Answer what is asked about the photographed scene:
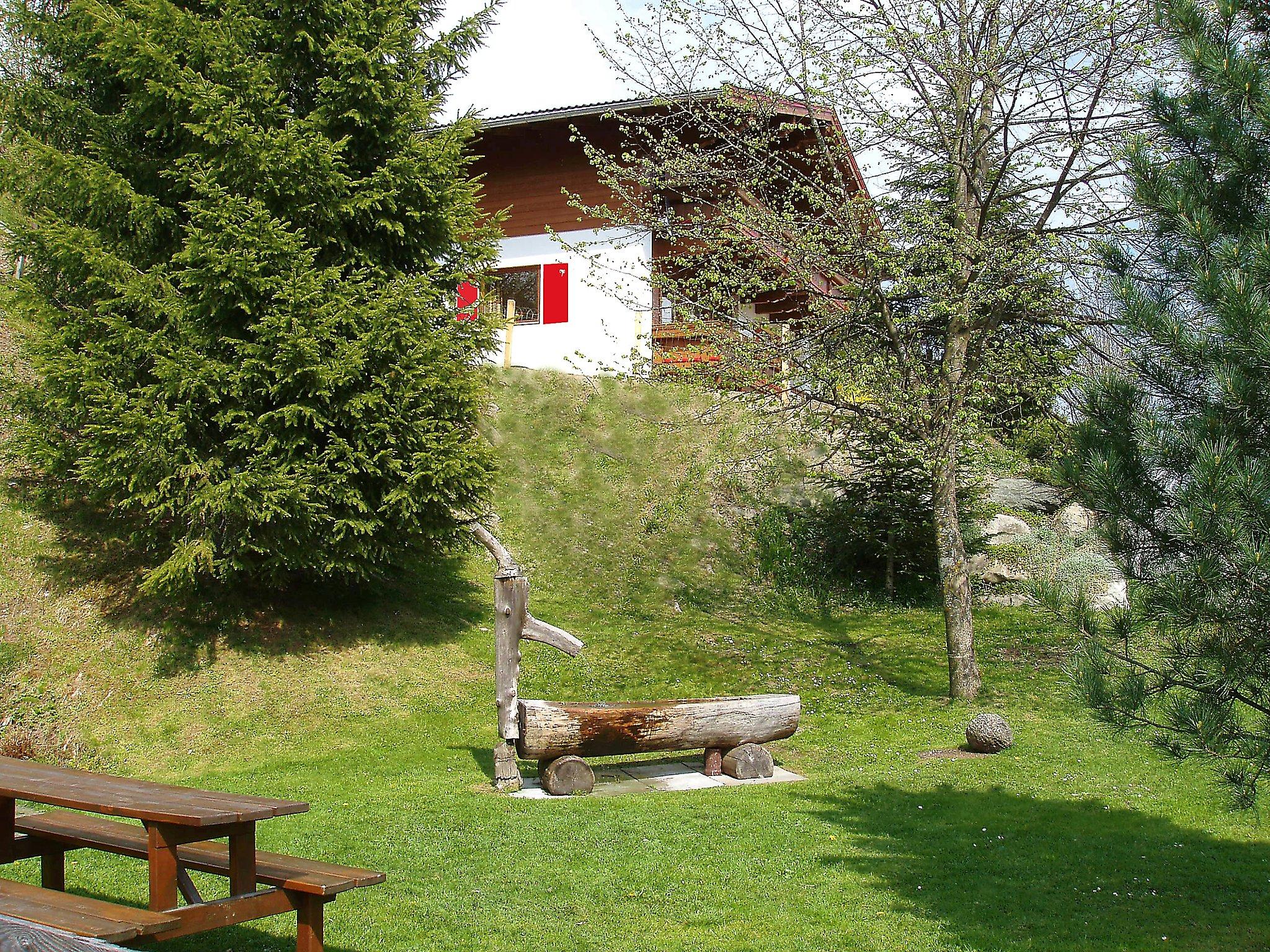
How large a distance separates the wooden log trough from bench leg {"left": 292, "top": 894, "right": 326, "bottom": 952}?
15.4 ft

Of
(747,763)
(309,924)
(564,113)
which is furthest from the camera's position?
(564,113)

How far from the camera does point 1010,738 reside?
10.9 metres

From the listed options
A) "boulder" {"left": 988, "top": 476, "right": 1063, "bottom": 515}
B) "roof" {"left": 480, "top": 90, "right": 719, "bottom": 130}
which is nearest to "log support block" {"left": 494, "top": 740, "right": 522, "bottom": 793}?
"boulder" {"left": 988, "top": 476, "right": 1063, "bottom": 515}

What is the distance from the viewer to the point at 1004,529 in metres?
19.3

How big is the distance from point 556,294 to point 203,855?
64.1ft

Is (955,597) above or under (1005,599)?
above

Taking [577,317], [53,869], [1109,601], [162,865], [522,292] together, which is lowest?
[53,869]

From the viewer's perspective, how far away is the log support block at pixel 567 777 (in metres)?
9.69

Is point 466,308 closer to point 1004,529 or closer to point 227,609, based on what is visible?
point 227,609

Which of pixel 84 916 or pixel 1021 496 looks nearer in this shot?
pixel 84 916

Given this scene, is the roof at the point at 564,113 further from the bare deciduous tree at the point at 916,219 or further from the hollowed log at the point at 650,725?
the hollowed log at the point at 650,725

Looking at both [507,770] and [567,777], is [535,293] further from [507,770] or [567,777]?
[567,777]

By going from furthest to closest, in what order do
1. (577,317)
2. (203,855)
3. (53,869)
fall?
(577,317), (53,869), (203,855)

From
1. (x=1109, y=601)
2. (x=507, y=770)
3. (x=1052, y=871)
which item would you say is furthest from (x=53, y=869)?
(x=1052, y=871)
